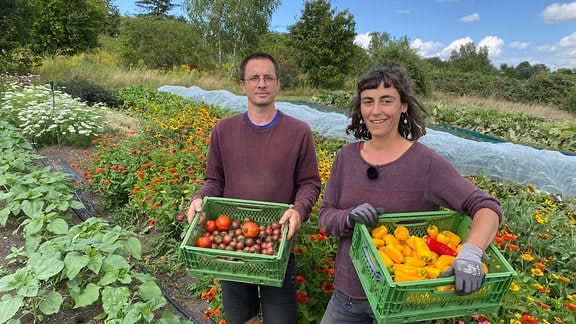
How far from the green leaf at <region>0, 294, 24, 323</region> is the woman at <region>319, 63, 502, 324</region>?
1.68 metres

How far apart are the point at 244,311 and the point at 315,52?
70.8 feet

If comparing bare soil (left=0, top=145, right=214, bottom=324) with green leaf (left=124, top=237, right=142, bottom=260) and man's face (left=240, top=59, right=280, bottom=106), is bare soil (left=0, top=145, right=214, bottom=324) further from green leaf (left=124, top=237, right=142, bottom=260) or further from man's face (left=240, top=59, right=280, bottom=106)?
man's face (left=240, top=59, right=280, bottom=106)

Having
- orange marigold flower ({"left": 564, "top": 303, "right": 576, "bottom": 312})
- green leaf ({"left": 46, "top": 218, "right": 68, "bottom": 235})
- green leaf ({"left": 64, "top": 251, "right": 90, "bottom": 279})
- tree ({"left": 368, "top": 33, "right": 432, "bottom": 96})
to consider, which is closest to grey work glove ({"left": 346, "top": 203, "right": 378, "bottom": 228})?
orange marigold flower ({"left": 564, "top": 303, "right": 576, "bottom": 312})

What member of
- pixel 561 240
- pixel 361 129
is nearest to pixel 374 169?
pixel 361 129

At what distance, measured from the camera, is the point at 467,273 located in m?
1.30

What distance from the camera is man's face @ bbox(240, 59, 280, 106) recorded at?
205cm

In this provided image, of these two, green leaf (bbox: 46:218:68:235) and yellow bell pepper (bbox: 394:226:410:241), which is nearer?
yellow bell pepper (bbox: 394:226:410:241)

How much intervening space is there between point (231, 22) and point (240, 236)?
2027cm

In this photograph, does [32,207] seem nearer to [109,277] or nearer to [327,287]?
[109,277]

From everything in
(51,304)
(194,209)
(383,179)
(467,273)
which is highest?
(383,179)

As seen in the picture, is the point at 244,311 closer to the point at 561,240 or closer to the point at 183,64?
the point at 561,240

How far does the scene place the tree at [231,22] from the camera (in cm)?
2030

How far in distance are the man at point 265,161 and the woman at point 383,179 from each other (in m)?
0.32

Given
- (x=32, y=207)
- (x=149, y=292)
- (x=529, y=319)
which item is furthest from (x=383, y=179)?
(x=32, y=207)
